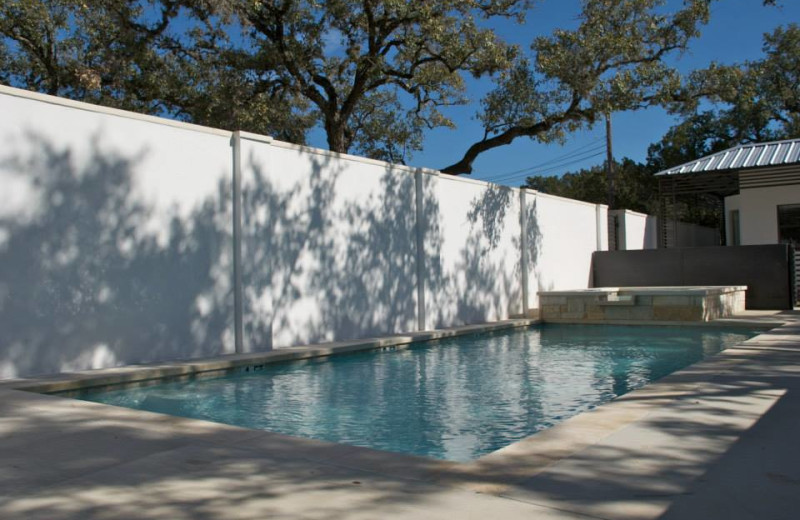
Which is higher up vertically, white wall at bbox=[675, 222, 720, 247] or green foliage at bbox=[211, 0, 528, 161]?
green foliage at bbox=[211, 0, 528, 161]

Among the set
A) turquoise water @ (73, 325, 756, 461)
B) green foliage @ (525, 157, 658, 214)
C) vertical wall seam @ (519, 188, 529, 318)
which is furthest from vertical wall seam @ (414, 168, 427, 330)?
green foliage @ (525, 157, 658, 214)

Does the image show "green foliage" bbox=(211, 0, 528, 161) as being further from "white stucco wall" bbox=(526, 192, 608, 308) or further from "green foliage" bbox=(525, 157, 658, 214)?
"green foliage" bbox=(525, 157, 658, 214)

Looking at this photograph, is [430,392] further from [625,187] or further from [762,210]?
[625,187]

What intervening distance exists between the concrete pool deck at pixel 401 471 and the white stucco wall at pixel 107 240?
2450 mm

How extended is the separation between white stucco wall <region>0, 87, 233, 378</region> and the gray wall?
12.7 meters

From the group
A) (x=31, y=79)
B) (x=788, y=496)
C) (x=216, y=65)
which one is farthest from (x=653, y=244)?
(x=788, y=496)

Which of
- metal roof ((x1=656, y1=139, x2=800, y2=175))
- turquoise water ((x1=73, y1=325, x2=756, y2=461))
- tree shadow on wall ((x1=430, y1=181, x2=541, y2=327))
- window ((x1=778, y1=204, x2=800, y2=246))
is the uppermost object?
metal roof ((x1=656, y1=139, x2=800, y2=175))

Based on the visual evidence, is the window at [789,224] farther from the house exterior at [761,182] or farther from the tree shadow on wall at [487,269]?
the tree shadow on wall at [487,269]

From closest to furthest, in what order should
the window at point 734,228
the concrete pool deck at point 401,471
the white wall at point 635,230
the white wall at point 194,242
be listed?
the concrete pool deck at point 401,471, the white wall at point 194,242, the white wall at point 635,230, the window at point 734,228

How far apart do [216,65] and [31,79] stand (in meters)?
5.00

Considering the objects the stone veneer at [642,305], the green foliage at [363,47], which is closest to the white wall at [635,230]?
the stone veneer at [642,305]

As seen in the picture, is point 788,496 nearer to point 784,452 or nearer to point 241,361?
point 784,452

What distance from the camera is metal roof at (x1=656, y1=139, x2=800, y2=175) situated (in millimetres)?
18031

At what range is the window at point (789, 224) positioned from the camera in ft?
63.1
